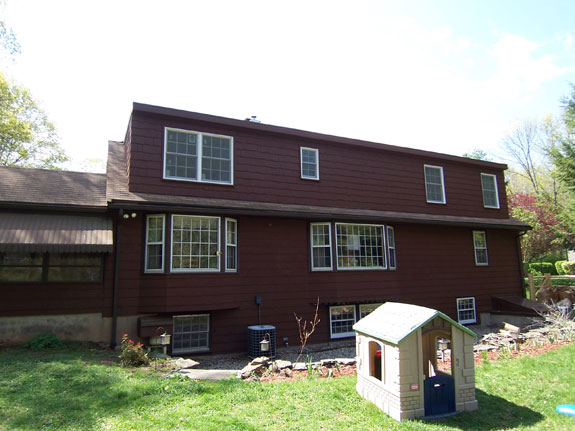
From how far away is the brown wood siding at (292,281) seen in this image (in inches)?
388

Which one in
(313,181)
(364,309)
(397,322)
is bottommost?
(364,309)

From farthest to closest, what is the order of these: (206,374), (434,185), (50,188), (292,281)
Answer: (434,185)
(292,281)
(50,188)
(206,374)

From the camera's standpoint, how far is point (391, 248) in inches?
532

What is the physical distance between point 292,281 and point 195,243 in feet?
10.6

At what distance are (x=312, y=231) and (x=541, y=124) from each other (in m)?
36.7

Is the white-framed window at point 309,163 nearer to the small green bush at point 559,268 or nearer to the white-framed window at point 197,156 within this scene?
the white-framed window at point 197,156

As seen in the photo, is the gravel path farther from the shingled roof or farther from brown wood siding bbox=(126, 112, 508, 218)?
the shingled roof

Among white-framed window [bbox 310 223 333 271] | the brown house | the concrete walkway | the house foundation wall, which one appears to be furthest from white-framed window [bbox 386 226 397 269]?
the house foundation wall

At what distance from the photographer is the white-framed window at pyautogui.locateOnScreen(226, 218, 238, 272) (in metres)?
10.9

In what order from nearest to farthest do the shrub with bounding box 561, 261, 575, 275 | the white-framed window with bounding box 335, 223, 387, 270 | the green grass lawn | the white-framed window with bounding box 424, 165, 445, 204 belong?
the green grass lawn
the white-framed window with bounding box 335, 223, 387, 270
the white-framed window with bounding box 424, 165, 445, 204
the shrub with bounding box 561, 261, 575, 275

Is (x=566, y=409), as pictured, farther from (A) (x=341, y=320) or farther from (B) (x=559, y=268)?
(B) (x=559, y=268)

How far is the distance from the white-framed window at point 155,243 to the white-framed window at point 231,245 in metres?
1.81

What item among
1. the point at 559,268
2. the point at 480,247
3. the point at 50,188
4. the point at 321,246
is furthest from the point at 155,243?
the point at 559,268

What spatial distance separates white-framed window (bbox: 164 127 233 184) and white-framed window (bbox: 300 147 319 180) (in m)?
2.58
